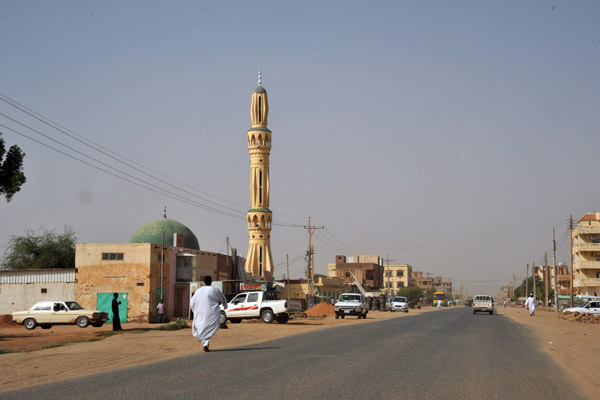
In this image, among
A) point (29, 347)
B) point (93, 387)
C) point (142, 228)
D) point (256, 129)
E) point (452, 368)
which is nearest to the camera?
point (93, 387)

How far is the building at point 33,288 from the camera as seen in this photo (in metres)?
43.1

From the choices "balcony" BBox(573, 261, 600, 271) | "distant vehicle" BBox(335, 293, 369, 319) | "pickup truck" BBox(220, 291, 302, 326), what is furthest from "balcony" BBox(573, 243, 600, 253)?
"pickup truck" BBox(220, 291, 302, 326)

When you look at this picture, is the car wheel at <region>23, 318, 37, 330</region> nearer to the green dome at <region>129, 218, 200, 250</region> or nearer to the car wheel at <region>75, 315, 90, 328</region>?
the car wheel at <region>75, 315, 90, 328</region>

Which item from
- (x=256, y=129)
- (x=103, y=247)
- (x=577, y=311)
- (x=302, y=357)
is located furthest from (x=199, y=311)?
(x=256, y=129)

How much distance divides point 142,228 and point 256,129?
2590 cm

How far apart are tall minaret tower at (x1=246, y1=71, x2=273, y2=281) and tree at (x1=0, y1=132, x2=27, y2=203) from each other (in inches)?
2080

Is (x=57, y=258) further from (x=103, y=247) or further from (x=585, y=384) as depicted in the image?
(x=585, y=384)

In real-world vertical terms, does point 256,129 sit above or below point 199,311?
above

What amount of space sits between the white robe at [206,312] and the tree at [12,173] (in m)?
15.9

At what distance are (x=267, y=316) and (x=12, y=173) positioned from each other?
15.3 m

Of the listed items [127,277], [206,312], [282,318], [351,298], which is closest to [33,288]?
[127,277]

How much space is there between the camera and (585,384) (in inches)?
436

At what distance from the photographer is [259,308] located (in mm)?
37031

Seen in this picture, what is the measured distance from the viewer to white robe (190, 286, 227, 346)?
15.3 m
